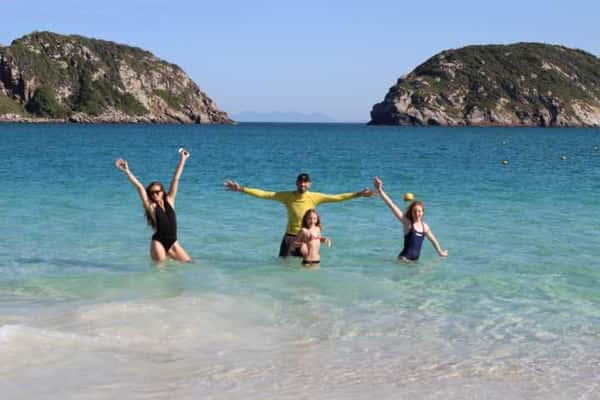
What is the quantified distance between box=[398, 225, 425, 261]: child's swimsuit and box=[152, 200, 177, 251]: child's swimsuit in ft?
12.9

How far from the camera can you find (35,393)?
6.18m

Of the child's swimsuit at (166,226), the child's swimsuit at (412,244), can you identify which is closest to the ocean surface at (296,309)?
the child's swimsuit at (412,244)

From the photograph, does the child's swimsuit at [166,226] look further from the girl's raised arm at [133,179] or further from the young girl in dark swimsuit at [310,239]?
the young girl in dark swimsuit at [310,239]

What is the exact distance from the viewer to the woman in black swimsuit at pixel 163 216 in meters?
11.9

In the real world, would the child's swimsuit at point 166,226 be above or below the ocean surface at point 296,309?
above

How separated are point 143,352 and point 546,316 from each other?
16.1 ft

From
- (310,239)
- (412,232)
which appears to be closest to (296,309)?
(310,239)

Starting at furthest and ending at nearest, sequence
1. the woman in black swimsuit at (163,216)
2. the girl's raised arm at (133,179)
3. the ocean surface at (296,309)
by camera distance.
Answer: the woman in black swimsuit at (163,216) < the girl's raised arm at (133,179) < the ocean surface at (296,309)

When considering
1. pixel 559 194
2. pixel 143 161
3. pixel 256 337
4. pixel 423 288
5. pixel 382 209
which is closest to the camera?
pixel 256 337

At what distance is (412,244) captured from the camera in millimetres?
12750

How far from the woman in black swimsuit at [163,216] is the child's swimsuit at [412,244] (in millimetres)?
3733

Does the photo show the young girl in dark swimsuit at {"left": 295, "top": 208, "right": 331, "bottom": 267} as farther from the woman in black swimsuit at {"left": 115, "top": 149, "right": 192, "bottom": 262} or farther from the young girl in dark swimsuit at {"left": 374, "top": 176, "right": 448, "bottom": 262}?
the woman in black swimsuit at {"left": 115, "top": 149, "right": 192, "bottom": 262}

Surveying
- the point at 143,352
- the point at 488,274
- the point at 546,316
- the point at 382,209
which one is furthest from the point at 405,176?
the point at 143,352

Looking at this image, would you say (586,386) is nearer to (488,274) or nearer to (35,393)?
(35,393)
